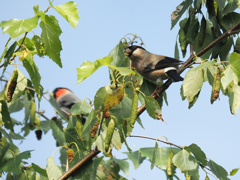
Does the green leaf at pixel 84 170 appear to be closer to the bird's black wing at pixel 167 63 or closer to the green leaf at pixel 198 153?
the green leaf at pixel 198 153

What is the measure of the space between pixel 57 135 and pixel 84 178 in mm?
679

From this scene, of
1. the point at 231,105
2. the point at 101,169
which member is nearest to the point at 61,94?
the point at 101,169

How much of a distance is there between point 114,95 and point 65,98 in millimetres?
6694

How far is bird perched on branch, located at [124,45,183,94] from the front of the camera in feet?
9.24

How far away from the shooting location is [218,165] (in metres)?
2.20

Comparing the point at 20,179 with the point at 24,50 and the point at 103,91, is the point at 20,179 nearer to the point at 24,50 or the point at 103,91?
the point at 24,50

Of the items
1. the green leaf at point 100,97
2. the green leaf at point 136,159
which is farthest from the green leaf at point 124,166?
→ the green leaf at point 100,97

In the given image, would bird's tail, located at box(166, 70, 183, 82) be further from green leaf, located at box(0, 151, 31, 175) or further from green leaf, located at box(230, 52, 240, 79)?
green leaf, located at box(0, 151, 31, 175)

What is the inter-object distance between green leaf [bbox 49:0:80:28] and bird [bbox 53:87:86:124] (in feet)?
19.5

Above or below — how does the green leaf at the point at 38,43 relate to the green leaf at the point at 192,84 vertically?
above

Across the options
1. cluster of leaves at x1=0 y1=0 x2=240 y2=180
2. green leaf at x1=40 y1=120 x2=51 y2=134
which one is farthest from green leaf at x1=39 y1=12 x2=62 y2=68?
green leaf at x1=40 y1=120 x2=51 y2=134

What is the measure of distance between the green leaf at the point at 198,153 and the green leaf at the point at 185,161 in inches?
3.2

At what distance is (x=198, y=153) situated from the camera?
2109mm

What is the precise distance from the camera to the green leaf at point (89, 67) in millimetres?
1409
